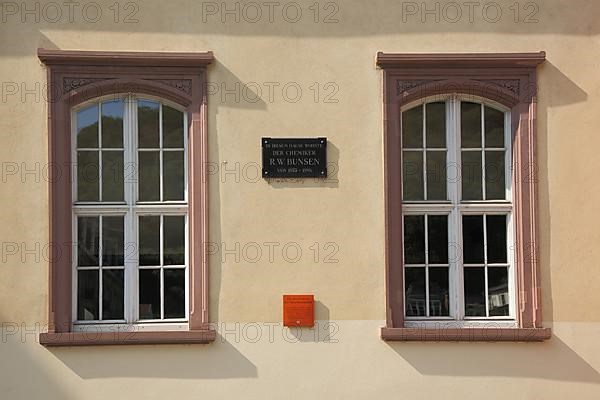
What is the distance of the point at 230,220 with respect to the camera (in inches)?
328

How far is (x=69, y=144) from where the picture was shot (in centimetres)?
831

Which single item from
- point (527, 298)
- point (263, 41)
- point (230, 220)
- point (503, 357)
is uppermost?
point (263, 41)

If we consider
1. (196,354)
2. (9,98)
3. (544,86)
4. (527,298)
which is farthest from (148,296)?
(544,86)

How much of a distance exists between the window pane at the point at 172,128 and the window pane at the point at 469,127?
255 centimetres

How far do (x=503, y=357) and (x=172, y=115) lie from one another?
365 cm

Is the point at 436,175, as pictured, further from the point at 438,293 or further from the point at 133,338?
the point at 133,338

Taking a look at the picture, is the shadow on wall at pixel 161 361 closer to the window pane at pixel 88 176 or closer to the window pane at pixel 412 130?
the window pane at pixel 88 176

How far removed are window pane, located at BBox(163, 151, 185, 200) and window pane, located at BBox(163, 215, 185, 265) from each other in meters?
0.21

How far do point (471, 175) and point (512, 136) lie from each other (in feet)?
1.66

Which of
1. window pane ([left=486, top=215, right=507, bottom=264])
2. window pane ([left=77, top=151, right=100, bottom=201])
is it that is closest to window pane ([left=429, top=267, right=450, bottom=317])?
window pane ([left=486, top=215, right=507, bottom=264])

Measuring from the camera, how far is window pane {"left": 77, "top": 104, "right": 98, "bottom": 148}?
331 inches

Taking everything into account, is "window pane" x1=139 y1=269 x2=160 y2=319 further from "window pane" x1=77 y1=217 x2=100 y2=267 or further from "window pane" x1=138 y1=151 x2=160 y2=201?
"window pane" x1=138 y1=151 x2=160 y2=201

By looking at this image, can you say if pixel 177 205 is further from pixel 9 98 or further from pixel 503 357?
pixel 503 357

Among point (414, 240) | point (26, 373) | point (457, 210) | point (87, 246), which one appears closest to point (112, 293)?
point (87, 246)
